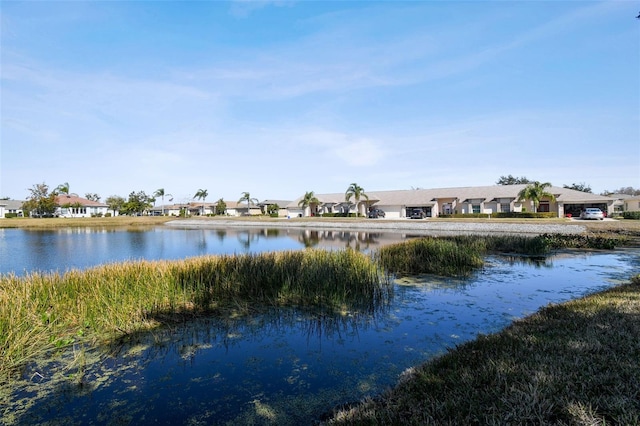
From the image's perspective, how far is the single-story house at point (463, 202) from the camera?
138 feet

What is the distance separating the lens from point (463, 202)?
4803 cm

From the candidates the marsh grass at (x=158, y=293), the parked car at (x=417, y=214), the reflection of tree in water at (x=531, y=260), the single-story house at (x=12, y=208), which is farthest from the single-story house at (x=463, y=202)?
the single-story house at (x=12, y=208)

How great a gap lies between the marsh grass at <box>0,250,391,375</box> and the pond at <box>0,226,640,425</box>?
48 centimetres

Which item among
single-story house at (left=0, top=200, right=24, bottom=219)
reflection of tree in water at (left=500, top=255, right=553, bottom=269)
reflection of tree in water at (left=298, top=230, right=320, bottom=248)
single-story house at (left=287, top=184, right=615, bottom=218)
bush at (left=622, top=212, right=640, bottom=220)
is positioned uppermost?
single-story house at (left=0, top=200, right=24, bottom=219)

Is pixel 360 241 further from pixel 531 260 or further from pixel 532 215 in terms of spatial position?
pixel 532 215

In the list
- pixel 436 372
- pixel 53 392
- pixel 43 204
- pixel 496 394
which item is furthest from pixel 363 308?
pixel 43 204

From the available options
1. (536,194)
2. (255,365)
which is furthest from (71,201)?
(255,365)

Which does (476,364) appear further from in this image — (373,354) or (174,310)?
(174,310)

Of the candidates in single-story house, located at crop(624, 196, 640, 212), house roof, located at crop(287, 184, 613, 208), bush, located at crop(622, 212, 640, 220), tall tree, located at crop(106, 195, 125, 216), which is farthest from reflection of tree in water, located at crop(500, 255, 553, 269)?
tall tree, located at crop(106, 195, 125, 216)

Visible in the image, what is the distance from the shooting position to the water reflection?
13.1 ft

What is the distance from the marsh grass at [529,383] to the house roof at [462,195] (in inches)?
1769

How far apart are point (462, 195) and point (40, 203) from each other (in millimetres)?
79371

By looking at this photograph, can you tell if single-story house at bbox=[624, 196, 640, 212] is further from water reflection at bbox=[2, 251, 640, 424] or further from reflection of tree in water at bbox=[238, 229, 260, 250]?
water reflection at bbox=[2, 251, 640, 424]

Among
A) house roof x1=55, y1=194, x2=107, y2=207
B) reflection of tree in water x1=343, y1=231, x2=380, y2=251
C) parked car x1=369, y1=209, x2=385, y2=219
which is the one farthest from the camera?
house roof x1=55, y1=194, x2=107, y2=207
